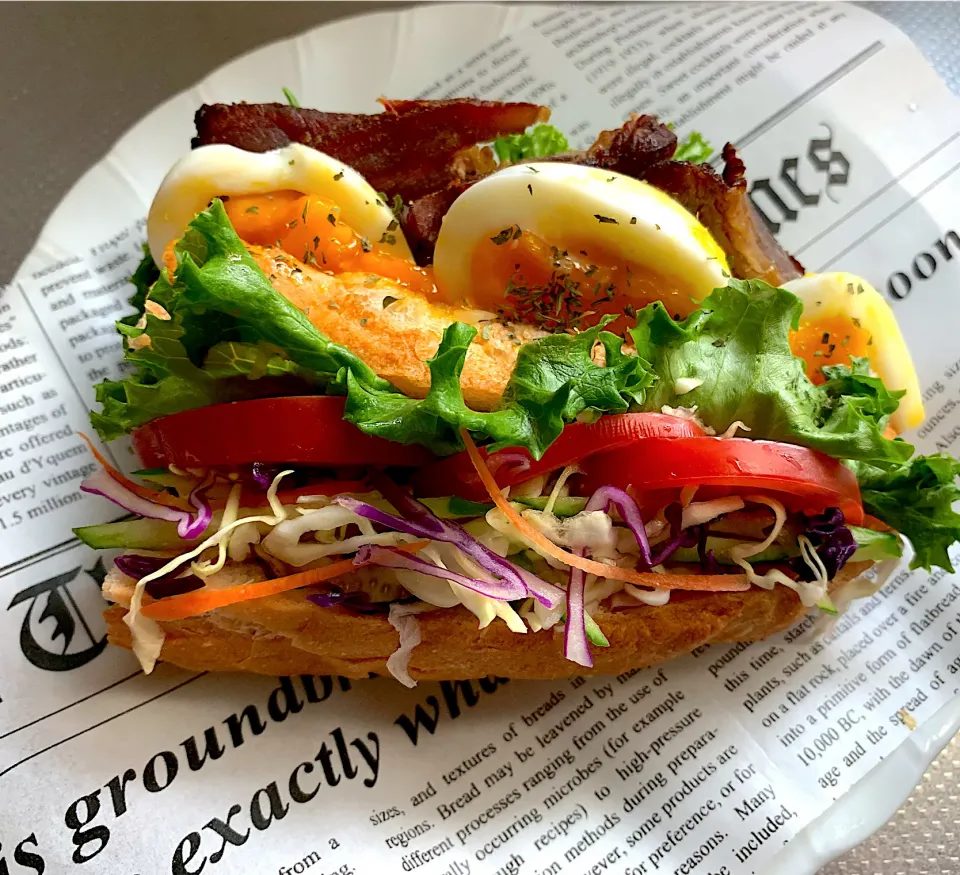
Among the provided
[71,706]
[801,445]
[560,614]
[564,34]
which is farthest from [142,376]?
[564,34]

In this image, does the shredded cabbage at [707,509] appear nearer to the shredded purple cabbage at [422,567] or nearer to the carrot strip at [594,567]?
the carrot strip at [594,567]

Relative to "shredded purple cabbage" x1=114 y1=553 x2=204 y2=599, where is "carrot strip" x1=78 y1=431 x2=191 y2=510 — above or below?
above

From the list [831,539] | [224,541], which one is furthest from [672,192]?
[224,541]

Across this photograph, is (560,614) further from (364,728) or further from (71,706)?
(71,706)

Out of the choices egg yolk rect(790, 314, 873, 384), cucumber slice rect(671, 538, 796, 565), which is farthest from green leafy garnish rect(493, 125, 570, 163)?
cucumber slice rect(671, 538, 796, 565)

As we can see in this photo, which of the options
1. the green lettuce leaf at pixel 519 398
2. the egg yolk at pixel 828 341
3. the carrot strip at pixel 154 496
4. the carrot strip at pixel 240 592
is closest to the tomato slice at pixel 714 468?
the green lettuce leaf at pixel 519 398

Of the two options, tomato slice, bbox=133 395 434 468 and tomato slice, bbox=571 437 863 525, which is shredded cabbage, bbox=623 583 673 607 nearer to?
tomato slice, bbox=571 437 863 525

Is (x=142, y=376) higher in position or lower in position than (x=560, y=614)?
higher
